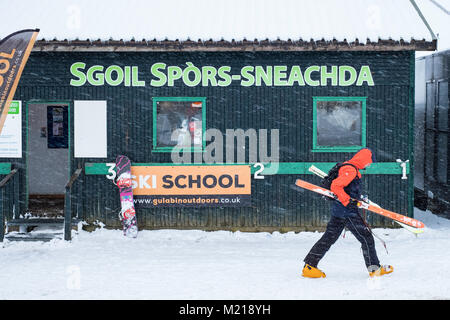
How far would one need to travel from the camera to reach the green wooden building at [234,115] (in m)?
11.5

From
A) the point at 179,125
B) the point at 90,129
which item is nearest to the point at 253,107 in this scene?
the point at 179,125

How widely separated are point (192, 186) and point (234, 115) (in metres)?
1.65

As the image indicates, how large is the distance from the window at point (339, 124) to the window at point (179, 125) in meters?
2.38

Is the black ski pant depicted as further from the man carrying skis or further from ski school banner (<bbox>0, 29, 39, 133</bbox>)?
ski school banner (<bbox>0, 29, 39, 133</bbox>)

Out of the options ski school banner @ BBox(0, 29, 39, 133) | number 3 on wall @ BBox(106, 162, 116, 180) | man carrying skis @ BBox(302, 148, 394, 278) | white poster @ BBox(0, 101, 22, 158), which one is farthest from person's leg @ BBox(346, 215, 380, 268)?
white poster @ BBox(0, 101, 22, 158)

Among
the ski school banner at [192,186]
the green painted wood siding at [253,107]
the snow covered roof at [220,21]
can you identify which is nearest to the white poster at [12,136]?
the green painted wood siding at [253,107]

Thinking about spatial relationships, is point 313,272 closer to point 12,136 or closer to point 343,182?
point 343,182

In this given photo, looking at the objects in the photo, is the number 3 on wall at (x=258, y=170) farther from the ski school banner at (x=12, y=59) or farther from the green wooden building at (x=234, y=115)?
the ski school banner at (x=12, y=59)

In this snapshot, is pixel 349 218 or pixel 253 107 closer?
pixel 349 218

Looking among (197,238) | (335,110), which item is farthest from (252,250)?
(335,110)

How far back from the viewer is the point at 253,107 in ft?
37.8

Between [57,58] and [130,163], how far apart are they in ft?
8.43

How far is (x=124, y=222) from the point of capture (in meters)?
11.3
